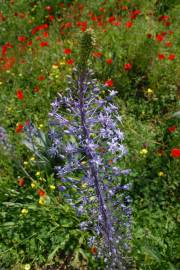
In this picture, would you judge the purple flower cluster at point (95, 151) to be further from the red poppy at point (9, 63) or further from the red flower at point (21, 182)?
the red poppy at point (9, 63)

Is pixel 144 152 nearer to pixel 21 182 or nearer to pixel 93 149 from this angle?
pixel 21 182

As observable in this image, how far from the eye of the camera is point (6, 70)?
481 centimetres

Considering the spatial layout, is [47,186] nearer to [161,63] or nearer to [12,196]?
[12,196]

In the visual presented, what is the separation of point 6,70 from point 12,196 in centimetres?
230

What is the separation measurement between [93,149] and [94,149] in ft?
0.05

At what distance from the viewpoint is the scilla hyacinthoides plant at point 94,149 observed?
67.3 inches

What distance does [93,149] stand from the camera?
1751 millimetres

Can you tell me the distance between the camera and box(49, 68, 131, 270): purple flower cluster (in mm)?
1727

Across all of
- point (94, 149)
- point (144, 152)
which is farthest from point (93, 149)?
point (144, 152)

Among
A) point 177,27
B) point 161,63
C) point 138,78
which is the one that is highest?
point 177,27

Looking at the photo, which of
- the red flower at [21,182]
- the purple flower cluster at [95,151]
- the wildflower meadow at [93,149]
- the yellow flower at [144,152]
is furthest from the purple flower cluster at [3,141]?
the yellow flower at [144,152]

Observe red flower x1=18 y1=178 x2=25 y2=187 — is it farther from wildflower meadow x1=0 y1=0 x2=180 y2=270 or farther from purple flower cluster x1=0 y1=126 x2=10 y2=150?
purple flower cluster x1=0 y1=126 x2=10 y2=150

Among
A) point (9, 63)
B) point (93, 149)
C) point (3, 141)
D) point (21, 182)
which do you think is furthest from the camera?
point (9, 63)

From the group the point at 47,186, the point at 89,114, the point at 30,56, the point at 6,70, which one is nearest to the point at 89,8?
the point at 30,56
